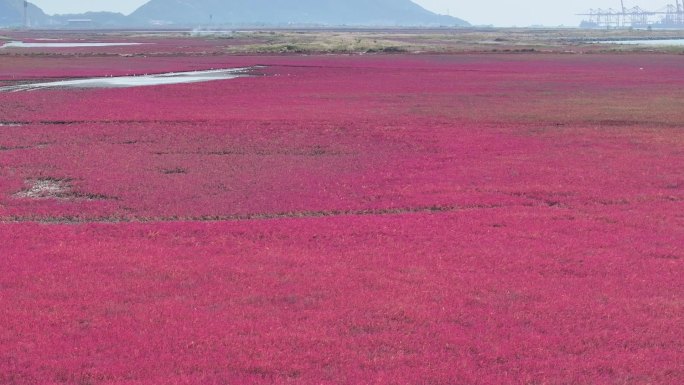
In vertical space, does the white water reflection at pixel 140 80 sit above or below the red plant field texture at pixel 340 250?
above

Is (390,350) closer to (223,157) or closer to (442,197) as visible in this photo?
(442,197)

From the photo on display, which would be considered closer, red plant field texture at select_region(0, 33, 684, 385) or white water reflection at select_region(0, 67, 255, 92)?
red plant field texture at select_region(0, 33, 684, 385)

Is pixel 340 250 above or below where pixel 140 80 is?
below

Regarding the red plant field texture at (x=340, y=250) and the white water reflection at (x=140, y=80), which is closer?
the red plant field texture at (x=340, y=250)

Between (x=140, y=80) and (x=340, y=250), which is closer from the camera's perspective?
(x=340, y=250)
